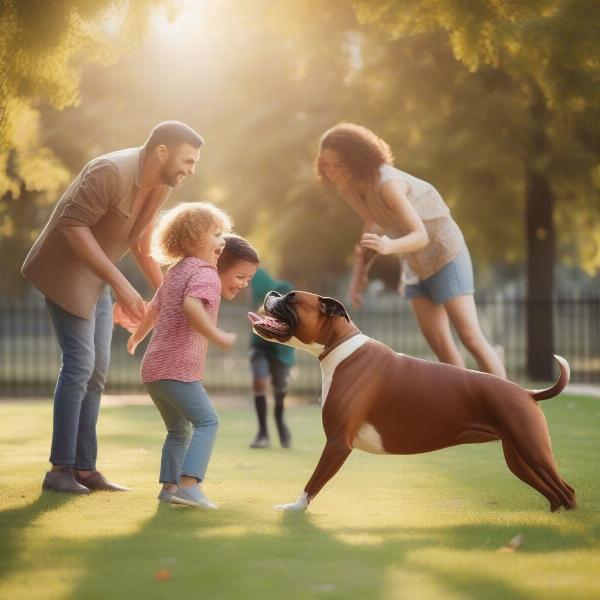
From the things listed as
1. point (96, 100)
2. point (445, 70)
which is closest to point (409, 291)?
point (445, 70)

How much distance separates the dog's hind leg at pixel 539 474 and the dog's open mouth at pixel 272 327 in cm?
113

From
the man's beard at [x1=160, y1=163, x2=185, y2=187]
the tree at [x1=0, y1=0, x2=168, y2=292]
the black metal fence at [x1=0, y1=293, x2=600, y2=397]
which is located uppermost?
the tree at [x1=0, y1=0, x2=168, y2=292]

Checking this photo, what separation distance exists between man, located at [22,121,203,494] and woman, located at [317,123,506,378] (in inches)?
39.9

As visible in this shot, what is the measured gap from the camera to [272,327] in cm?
504

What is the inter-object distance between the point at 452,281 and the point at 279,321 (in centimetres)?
181

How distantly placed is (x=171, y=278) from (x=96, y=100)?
13.9 m

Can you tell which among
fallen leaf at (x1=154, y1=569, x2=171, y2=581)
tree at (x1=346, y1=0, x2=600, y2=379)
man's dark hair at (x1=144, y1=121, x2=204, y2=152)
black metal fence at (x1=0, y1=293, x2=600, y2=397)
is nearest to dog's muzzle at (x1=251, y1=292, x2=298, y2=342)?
man's dark hair at (x1=144, y1=121, x2=204, y2=152)

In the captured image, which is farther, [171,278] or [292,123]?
[292,123]

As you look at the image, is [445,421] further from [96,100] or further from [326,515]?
[96,100]

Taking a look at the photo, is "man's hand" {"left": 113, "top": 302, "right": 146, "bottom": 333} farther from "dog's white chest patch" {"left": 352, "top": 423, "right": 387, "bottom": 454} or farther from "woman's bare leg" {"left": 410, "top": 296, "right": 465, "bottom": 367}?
"woman's bare leg" {"left": 410, "top": 296, "right": 465, "bottom": 367}

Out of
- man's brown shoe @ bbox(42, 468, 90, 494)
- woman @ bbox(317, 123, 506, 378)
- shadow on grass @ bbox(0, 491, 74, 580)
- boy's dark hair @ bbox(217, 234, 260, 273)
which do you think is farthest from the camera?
woman @ bbox(317, 123, 506, 378)

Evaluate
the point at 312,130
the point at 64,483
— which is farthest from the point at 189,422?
the point at 312,130

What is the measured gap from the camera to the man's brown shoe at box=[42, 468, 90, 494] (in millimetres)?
5676

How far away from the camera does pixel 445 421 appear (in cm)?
495
